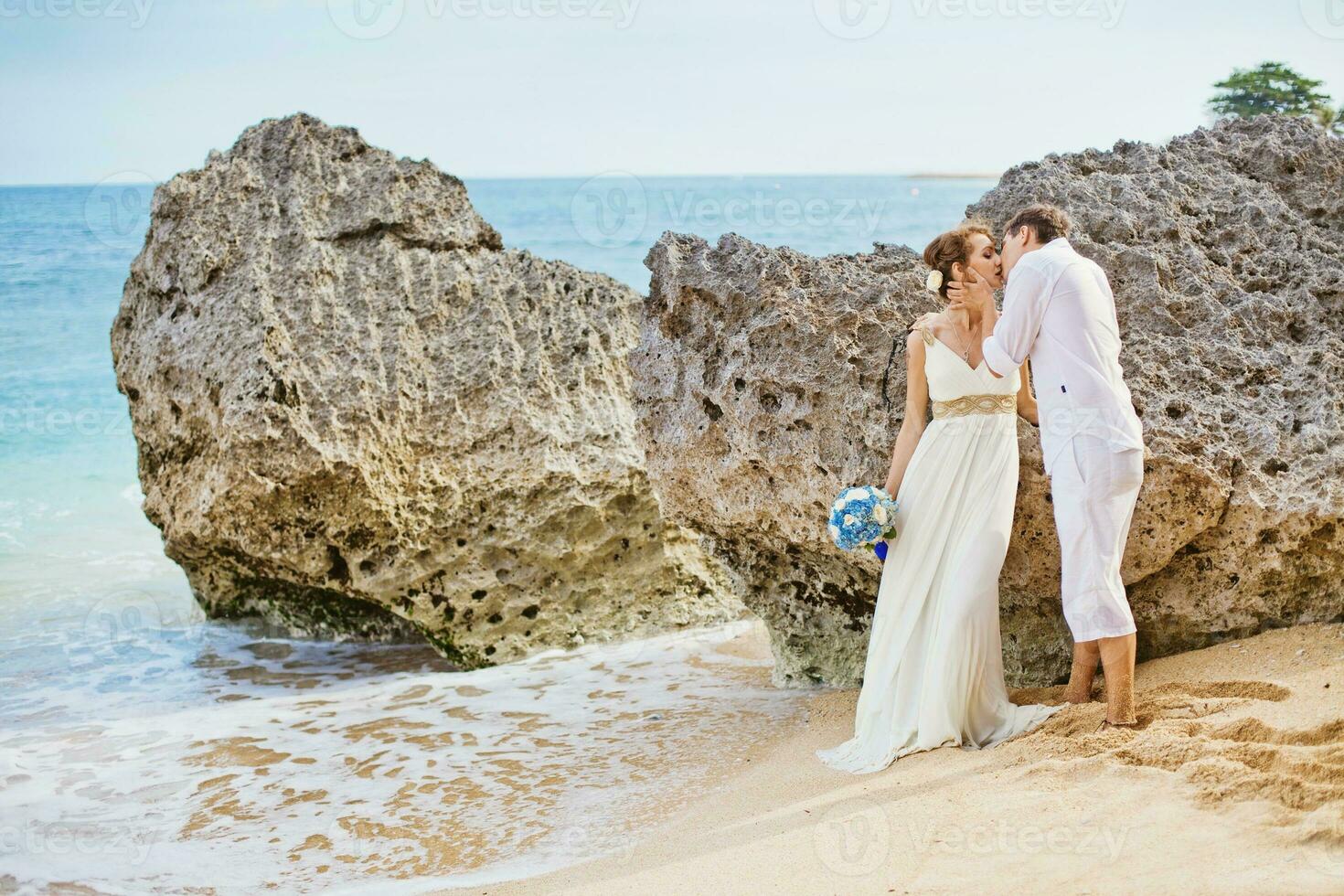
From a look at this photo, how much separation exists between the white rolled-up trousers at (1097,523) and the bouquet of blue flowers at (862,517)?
2.49 feet

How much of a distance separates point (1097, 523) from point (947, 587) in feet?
2.40

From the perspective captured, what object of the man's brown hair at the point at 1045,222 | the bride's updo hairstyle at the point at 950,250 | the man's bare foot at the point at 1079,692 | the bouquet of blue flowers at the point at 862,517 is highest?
the man's brown hair at the point at 1045,222

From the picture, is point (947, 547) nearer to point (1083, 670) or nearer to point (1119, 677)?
point (1083, 670)

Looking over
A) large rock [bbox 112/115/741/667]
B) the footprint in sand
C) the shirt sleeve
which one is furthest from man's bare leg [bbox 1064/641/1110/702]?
large rock [bbox 112/115/741/667]

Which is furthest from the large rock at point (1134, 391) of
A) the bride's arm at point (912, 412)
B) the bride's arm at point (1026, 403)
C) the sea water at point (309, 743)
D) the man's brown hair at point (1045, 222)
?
the sea water at point (309, 743)

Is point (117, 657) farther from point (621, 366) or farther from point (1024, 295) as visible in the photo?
point (1024, 295)

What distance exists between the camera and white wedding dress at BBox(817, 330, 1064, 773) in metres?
4.95

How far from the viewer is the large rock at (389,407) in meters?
7.26

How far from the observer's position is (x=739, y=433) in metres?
5.88

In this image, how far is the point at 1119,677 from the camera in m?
4.55

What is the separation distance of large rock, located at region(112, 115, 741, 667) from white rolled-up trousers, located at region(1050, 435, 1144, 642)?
11.7ft

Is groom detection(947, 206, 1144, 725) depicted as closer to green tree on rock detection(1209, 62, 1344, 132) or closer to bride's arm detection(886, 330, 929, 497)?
bride's arm detection(886, 330, 929, 497)

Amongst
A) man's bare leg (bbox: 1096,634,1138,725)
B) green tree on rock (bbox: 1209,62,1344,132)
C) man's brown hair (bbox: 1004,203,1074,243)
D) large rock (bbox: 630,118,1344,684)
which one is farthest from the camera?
green tree on rock (bbox: 1209,62,1344,132)

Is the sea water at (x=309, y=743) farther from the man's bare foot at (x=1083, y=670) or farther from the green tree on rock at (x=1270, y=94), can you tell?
the green tree on rock at (x=1270, y=94)
